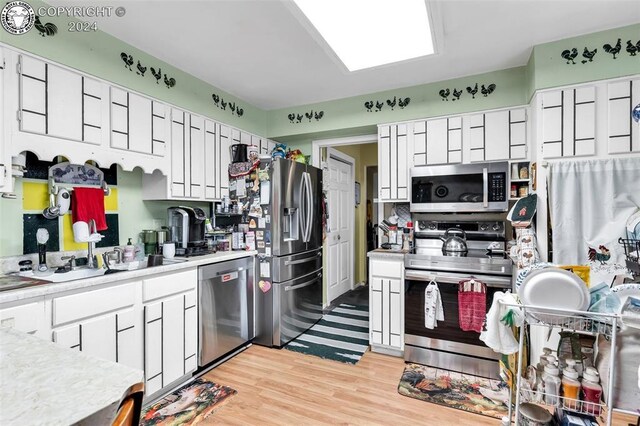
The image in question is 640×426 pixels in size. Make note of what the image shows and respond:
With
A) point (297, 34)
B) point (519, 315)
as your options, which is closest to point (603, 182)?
point (519, 315)

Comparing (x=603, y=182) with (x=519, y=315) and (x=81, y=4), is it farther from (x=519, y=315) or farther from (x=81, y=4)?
(x=81, y=4)

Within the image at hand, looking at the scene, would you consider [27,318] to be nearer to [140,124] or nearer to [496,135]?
[140,124]

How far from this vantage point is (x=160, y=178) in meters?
2.65

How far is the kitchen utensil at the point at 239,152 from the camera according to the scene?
3.33 metres

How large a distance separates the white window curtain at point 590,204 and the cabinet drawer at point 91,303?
119 inches

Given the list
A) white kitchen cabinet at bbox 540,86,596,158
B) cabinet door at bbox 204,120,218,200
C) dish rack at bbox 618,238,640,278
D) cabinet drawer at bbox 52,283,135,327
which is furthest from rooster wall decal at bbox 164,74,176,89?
dish rack at bbox 618,238,640,278

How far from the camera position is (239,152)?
11.0 ft

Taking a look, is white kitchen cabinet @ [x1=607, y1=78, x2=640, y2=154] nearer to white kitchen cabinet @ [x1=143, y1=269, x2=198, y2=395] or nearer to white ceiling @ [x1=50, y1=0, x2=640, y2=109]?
white ceiling @ [x1=50, y1=0, x2=640, y2=109]

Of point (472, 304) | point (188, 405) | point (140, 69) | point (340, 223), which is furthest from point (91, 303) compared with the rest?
point (340, 223)

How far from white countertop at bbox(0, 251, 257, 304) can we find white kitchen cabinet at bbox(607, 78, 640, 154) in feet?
10.4

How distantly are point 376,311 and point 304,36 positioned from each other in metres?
2.44

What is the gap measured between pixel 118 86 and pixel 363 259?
431cm

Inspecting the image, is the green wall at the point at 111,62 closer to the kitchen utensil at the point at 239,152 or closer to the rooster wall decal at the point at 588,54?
the kitchen utensil at the point at 239,152

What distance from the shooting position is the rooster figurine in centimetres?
213
